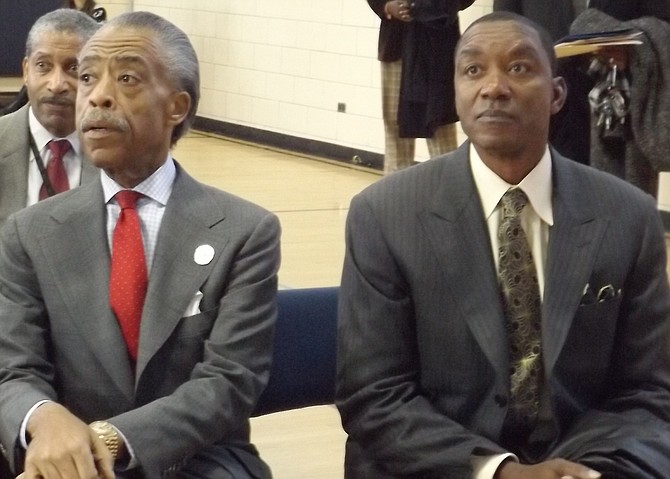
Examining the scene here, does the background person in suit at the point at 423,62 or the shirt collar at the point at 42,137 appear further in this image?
the background person in suit at the point at 423,62

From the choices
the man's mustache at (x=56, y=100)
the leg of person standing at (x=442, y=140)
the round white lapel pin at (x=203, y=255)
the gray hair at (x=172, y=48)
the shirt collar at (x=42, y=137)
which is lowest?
the leg of person standing at (x=442, y=140)

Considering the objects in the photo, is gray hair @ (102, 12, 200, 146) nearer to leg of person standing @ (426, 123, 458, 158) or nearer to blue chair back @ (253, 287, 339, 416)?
blue chair back @ (253, 287, 339, 416)

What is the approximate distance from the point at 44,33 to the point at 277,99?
23.9 feet

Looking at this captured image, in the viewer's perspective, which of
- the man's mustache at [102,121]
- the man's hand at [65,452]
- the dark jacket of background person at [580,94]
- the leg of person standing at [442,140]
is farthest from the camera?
the leg of person standing at [442,140]

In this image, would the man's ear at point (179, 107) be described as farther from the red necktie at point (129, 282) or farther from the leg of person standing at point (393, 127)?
the leg of person standing at point (393, 127)

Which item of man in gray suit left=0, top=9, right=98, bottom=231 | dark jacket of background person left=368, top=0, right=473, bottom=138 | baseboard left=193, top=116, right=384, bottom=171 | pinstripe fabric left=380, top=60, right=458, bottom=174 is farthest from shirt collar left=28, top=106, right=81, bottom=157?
baseboard left=193, top=116, right=384, bottom=171

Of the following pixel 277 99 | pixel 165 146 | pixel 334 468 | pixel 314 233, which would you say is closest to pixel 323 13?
pixel 277 99

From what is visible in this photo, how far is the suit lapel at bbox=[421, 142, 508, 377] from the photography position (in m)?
2.43

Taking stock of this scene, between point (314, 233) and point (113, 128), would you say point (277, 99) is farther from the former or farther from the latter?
point (113, 128)

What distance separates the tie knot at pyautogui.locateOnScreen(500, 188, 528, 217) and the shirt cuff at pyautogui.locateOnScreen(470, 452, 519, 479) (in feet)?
1.56

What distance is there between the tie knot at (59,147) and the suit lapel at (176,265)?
0.90 m

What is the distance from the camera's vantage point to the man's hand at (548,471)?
229 cm

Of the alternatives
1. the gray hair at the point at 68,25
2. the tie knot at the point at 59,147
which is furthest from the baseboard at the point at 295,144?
the tie knot at the point at 59,147

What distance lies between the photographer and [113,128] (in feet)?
8.36
